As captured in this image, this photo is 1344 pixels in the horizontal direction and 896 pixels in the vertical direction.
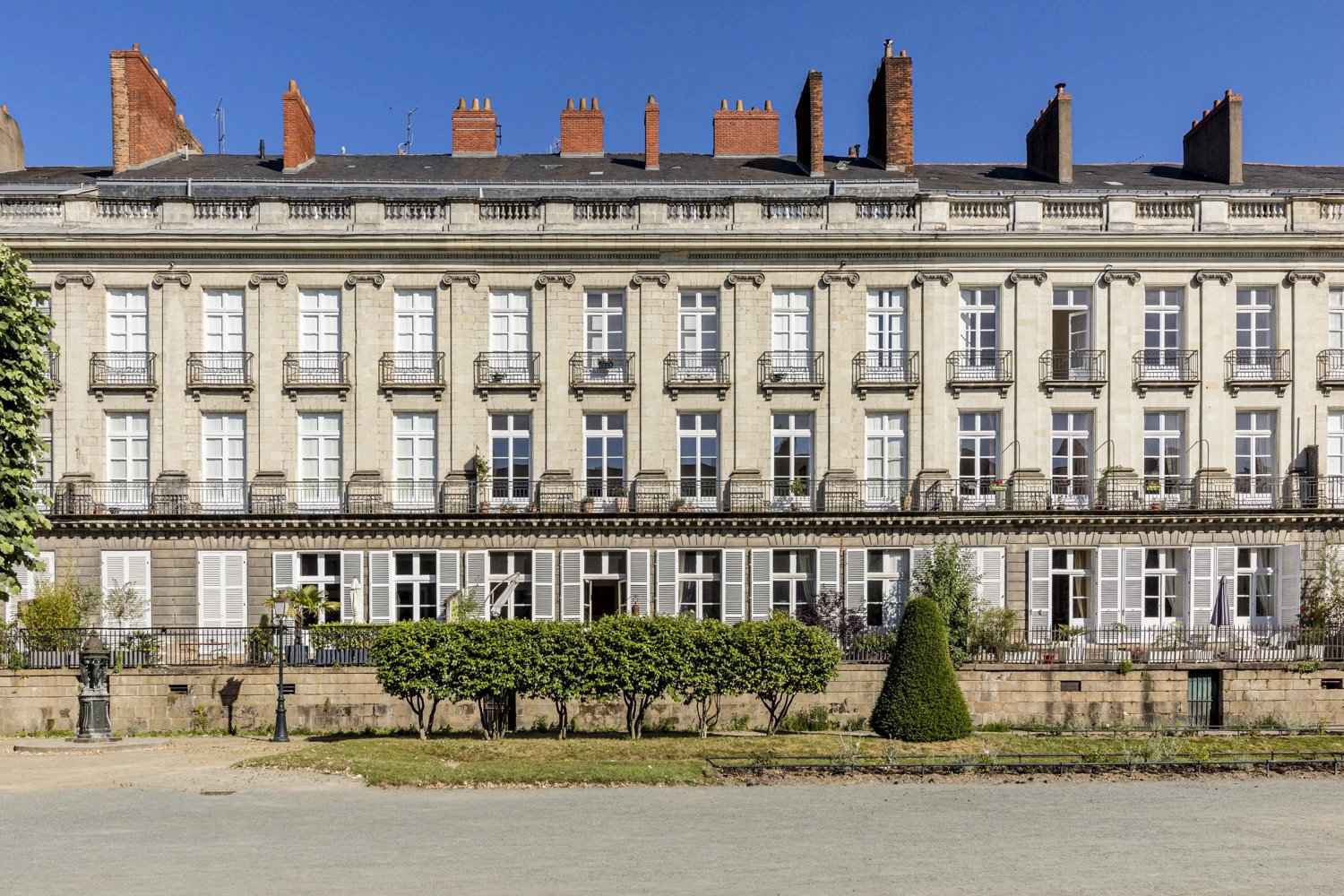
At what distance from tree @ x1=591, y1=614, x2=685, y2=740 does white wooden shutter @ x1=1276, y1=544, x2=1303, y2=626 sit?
1890cm

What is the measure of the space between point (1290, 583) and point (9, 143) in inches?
1701

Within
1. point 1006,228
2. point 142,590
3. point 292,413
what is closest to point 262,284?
point 292,413

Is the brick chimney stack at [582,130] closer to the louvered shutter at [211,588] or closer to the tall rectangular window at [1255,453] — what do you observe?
the louvered shutter at [211,588]

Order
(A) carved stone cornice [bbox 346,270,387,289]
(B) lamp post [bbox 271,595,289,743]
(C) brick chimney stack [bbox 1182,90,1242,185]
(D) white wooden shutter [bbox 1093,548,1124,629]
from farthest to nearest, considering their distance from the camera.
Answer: (C) brick chimney stack [bbox 1182,90,1242,185], (A) carved stone cornice [bbox 346,270,387,289], (D) white wooden shutter [bbox 1093,548,1124,629], (B) lamp post [bbox 271,595,289,743]

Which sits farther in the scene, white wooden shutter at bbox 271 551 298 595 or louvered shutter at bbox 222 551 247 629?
white wooden shutter at bbox 271 551 298 595

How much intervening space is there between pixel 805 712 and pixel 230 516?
16862 millimetres

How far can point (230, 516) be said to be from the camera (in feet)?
99.8

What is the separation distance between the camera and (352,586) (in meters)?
30.4

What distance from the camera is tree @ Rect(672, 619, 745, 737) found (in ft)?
79.5

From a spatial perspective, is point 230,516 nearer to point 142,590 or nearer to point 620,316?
point 142,590

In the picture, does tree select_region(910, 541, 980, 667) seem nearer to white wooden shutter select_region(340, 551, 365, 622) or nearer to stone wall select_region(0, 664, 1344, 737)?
stone wall select_region(0, 664, 1344, 737)

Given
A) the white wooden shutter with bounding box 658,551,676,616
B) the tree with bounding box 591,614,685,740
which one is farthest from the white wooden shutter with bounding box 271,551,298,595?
the tree with bounding box 591,614,685,740

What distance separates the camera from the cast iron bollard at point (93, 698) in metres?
24.5

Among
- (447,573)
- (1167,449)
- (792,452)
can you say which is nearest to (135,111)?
(447,573)
